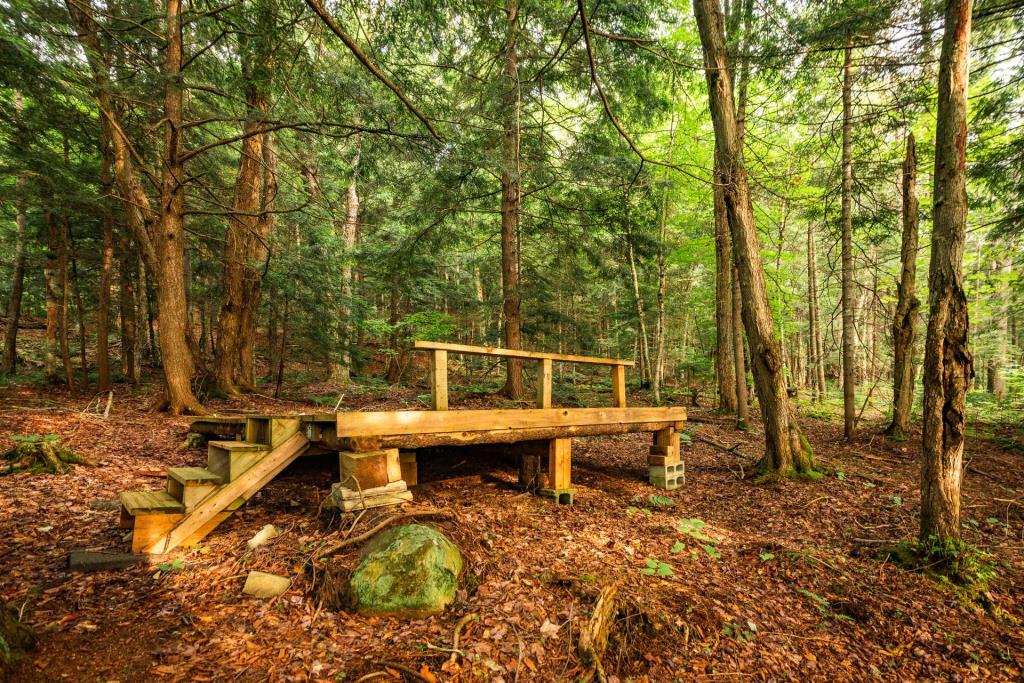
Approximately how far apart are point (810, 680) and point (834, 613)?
3.32ft

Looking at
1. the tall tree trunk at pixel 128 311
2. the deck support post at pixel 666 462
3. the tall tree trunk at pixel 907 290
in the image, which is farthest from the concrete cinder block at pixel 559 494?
the tall tree trunk at pixel 128 311

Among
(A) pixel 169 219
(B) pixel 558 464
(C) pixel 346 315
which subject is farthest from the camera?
(C) pixel 346 315

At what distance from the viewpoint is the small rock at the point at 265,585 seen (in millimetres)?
3012

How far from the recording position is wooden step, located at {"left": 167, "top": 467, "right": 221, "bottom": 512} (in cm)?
354

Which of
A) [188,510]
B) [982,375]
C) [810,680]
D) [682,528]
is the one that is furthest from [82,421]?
[982,375]

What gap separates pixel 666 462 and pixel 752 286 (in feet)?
9.97

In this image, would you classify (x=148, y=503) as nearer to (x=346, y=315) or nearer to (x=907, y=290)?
(x=346, y=315)

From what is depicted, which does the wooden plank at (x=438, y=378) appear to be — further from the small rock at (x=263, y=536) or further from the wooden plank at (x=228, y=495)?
the small rock at (x=263, y=536)

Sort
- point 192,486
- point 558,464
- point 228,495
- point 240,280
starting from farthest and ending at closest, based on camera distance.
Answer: point 240,280 < point 558,464 < point 228,495 < point 192,486

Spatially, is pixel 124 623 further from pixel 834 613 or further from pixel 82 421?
pixel 82 421

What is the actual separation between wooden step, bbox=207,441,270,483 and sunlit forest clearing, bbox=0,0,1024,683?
4cm

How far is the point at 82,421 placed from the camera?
729cm

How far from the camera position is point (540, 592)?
10.9 ft

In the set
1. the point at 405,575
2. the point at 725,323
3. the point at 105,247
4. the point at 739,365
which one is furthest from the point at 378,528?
the point at 725,323
